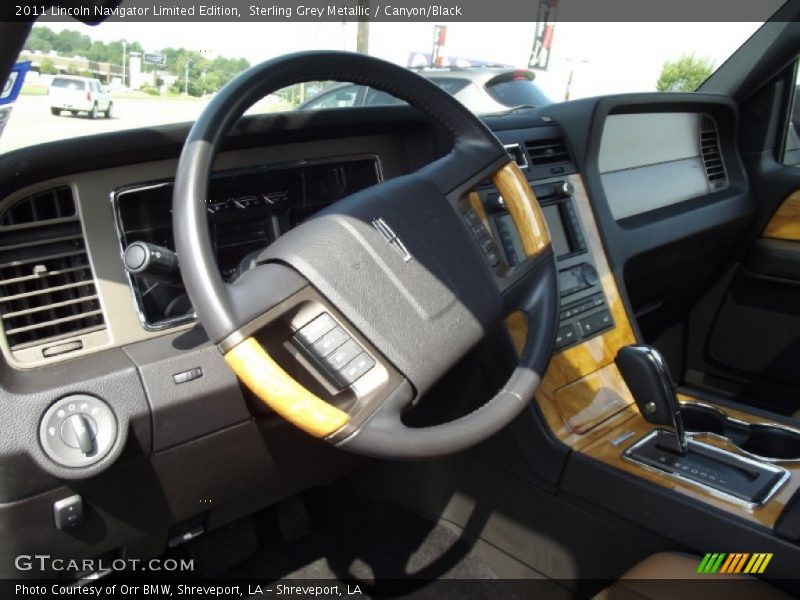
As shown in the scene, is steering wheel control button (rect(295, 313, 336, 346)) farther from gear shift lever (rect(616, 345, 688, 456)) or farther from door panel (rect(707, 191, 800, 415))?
door panel (rect(707, 191, 800, 415))

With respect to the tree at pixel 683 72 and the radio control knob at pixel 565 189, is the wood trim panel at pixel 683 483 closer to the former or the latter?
the radio control knob at pixel 565 189

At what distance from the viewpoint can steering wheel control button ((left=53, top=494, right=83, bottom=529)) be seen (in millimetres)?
1233

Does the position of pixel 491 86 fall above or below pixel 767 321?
above

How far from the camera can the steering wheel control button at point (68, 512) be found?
1.23m

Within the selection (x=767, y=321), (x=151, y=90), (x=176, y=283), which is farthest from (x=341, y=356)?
(x=767, y=321)

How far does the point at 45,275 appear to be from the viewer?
1224 mm

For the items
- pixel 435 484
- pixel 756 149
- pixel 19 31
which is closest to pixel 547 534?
pixel 435 484

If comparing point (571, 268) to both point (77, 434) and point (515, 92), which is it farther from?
point (515, 92)

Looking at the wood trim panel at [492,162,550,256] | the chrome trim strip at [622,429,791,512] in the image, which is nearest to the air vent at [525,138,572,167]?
the wood trim panel at [492,162,550,256]

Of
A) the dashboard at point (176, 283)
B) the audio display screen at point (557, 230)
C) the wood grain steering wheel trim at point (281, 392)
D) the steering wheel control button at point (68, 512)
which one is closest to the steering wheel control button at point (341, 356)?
the wood grain steering wheel trim at point (281, 392)

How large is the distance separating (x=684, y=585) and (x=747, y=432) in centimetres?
74

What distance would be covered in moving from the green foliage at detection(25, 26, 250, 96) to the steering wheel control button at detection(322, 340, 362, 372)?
1.54 feet

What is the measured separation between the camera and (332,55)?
3.79 ft

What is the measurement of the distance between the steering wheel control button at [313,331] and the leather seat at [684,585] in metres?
0.70
